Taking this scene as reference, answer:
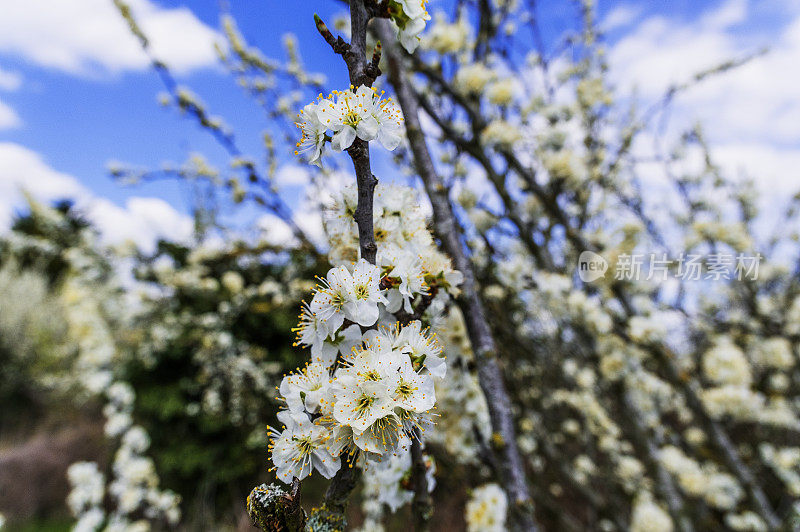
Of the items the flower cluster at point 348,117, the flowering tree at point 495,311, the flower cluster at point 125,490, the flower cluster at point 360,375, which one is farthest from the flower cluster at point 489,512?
the flower cluster at point 125,490

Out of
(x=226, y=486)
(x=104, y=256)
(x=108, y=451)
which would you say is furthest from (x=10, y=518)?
(x=104, y=256)

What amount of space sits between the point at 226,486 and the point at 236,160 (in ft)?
16.6

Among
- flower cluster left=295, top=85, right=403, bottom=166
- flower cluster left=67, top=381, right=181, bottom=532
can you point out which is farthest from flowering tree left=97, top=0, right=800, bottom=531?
flower cluster left=67, top=381, right=181, bottom=532

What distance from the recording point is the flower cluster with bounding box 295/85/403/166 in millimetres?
740

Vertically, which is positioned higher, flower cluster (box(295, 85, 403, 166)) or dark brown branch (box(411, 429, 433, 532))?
flower cluster (box(295, 85, 403, 166))

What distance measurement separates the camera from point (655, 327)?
8.43 feet

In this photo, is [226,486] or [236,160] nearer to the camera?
[236,160]

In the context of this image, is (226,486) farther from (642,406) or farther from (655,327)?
(655,327)

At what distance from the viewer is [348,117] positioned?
29.4 inches

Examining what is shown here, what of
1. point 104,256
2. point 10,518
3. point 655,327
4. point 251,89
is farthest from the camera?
point 104,256

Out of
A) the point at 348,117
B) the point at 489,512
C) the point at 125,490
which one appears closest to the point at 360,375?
the point at 348,117

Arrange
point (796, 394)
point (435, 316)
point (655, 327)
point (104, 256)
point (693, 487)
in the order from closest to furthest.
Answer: point (435, 316) → point (655, 327) → point (693, 487) → point (796, 394) → point (104, 256)

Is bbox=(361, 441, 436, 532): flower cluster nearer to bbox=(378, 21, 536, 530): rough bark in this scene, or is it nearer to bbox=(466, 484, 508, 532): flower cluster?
bbox=(378, 21, 536, 530): rough bark

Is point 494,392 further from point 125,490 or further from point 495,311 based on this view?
point 125,490
